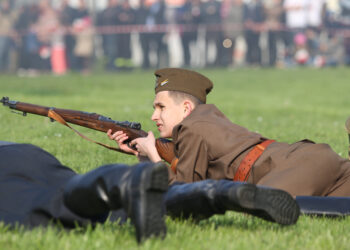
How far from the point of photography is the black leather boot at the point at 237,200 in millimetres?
3680

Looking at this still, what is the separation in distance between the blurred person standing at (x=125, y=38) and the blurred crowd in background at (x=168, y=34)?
4 centimetres

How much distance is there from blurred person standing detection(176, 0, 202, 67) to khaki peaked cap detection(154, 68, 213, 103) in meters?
23.8

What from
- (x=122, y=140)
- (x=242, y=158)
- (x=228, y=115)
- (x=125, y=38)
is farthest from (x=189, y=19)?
(x=242, y=158)

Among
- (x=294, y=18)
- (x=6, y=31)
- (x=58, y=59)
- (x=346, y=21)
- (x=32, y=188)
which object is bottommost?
(x=58, y=59)

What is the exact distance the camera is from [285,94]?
67.2 ft

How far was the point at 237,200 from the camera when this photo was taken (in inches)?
144

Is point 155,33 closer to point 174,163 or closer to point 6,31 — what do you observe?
point 6,31

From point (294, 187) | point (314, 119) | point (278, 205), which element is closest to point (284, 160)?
point (294, 187)

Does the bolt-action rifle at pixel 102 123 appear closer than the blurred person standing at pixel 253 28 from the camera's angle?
Yes

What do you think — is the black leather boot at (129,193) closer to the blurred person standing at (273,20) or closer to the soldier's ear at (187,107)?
the soldier's ear at (187,107)

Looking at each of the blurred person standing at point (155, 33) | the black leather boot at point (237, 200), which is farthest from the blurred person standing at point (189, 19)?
the black leather boot at point (237, 200)

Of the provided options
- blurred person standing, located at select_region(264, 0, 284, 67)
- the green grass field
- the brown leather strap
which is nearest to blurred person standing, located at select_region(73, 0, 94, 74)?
the green grass field

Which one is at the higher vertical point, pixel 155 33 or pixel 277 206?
pixel 277 206

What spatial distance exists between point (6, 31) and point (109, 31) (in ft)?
13.6
